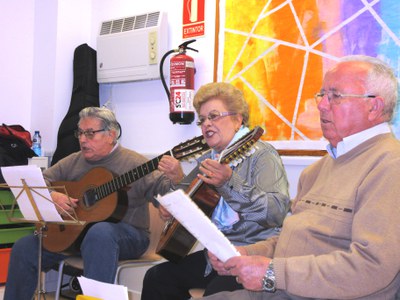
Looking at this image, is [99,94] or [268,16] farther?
[99,94]

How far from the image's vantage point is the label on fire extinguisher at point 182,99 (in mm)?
3344

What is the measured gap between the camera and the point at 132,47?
3801mm

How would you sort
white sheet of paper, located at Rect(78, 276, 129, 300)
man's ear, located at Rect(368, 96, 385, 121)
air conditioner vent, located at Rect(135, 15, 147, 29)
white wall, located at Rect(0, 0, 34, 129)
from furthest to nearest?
white wall, located at Rect(0, 0, 34, 129)
air conditioner vent, located at Rect(135, 15, 147, 29)
man's ear, located at Rect(368, 96, 385, 121)
white sheet of paper, located at Rect(78, 276, 129, 300)

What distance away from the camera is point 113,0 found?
4031mm

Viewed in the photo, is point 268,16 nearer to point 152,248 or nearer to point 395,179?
point 152,248

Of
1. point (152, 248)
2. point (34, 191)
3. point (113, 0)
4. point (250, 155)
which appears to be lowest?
point (152, 248)

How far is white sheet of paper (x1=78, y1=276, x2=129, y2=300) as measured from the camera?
122 cm

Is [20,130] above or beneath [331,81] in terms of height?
beneath

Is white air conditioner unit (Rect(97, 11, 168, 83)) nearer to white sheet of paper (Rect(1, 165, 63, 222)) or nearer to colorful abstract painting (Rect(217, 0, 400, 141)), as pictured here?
colorful abstract painting (Rect(217, 0, 400, 141))

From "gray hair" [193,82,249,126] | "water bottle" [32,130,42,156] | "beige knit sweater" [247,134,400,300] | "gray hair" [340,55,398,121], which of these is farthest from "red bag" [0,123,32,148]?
"gray hair" [340,55,398,121]

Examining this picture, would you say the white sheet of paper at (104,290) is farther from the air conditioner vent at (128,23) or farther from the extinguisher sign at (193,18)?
the air conditioner vent at (128,23)

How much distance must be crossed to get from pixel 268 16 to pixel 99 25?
154 centimetres

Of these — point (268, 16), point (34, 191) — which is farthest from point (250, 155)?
point (268, 16)

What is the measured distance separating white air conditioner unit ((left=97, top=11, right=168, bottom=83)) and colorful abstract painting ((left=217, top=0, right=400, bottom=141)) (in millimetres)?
539
